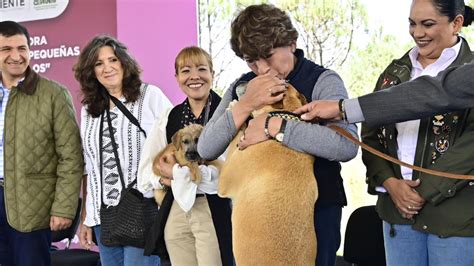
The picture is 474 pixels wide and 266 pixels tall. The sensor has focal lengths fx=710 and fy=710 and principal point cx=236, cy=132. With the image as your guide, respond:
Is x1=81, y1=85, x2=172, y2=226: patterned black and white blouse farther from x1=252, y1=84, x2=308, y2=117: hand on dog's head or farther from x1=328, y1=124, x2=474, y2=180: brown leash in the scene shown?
x1=328, y1=124, x2=474, y2=180: brown leash

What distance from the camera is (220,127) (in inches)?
95.3

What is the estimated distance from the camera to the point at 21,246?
400 cm

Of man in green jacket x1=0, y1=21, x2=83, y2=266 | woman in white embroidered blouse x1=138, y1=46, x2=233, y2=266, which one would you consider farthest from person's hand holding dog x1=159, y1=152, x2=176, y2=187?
man in green jacket x1=0, y1=21, x2=83, y2=266

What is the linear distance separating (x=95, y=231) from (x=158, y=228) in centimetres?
58

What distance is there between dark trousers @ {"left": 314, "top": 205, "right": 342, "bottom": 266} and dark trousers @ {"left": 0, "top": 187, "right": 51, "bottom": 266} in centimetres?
216

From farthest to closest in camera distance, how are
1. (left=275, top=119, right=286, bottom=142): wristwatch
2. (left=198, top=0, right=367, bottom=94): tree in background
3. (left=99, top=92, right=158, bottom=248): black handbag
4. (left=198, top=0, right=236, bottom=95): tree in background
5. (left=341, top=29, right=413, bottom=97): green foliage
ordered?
(left=198, top=0, right=236, bottom=95): tree in background
(left=198, top=0, right=367, bottom=94): tree in background
(left=341, top=29, right=413, bottom=97): green foliage
(left=99, top=92, right=158, bottom=248): black handbag
(left=275, top=119, right=286, bottom=142): wristwatch

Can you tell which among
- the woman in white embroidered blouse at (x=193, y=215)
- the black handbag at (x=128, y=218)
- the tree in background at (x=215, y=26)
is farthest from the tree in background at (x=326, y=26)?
the black handbag at (x=128, y=218)

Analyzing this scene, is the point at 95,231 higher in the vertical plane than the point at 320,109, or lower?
lower

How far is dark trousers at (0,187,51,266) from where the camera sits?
13.1 feet

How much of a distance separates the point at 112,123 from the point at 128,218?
1.64ft

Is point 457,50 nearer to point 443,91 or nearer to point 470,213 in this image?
point 443,91

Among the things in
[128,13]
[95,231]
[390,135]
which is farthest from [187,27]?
[390,135]

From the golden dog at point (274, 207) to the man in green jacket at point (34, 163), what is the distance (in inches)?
77.2

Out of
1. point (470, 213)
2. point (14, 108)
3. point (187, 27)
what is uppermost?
point (187, 27)
